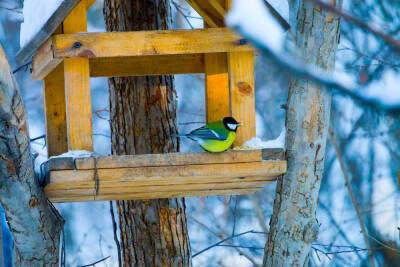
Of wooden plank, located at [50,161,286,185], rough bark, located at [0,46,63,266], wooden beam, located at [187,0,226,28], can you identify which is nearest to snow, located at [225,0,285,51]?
rough bark, located at [0,46,63,266]

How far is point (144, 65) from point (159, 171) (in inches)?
38.0

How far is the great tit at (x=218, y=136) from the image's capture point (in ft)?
9.91

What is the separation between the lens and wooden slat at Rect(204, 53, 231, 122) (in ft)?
12.0

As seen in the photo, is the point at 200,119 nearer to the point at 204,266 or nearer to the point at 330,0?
the point at 204,266

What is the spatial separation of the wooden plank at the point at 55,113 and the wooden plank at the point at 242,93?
0.81m

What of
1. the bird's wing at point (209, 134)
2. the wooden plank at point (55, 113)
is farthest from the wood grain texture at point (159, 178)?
the wooden plank at point (55, 113)

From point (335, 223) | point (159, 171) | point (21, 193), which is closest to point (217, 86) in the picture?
point (159, 171)

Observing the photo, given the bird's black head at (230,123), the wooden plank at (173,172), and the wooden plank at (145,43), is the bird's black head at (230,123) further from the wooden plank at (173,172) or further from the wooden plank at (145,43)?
the wooden plank at (145,43)

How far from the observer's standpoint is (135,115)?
13.5 ft

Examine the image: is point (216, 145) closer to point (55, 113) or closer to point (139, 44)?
point (139, 44)

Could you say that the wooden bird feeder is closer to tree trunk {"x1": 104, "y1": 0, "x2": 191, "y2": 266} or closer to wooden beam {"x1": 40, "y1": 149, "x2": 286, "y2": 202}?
wooden beam {"x1": 40, "y1": 149, "x2": 286, "y2": 202}

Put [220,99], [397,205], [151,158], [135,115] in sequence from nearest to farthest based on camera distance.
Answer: [151,158] → [220,99] → [135,115] → [397,205]

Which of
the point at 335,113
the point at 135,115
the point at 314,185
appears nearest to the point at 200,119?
the point at 335,113

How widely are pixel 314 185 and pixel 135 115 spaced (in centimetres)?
114
